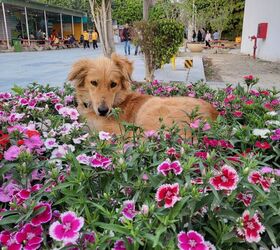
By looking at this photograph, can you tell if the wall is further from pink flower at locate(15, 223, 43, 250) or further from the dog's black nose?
pink flower at locate(15, 223, 43, 250)

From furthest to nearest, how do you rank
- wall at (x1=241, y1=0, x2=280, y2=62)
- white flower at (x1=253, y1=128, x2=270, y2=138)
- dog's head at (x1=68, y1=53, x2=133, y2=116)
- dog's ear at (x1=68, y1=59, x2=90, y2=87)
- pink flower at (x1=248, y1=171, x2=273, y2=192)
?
wall at (x1=241, y1=0, x2=280, y2=62), dog's ear at (x1=68, y1=59, x2=90, y2=87), dog's head at (x1=68, y1=53, x2=133, y2=116), white flower at (x1=253, y1=128, x2=270, y2=138), pink flower at (x1=248, y1=171, x2=273, y2=192)

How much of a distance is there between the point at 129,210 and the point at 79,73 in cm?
330

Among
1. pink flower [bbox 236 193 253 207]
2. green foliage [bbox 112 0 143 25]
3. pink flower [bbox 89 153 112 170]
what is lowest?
pink flower [bbox 236 193 253 207]

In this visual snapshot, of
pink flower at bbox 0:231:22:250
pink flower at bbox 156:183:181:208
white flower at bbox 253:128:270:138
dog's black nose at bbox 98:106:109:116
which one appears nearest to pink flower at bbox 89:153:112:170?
pink flower at bbox 156:183:181:208

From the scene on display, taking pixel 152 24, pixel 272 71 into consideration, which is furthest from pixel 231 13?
pixel 152 24

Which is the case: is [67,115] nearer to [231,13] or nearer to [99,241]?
[99,241]

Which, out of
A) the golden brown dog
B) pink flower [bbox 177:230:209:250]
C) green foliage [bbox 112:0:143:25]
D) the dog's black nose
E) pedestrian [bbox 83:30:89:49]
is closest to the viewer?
pink flower [bbox 177:230:209:250]

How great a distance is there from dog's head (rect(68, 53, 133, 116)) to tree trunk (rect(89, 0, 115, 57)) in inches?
233

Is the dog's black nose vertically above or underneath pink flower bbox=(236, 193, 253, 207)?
underneath

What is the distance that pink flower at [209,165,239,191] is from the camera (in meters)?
1.34

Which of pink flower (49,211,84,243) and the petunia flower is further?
the petunia flower

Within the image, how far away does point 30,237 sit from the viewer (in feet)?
4.34

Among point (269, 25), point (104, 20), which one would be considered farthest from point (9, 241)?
point (269, 25)

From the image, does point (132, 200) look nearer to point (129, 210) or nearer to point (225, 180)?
point (129, 210)
